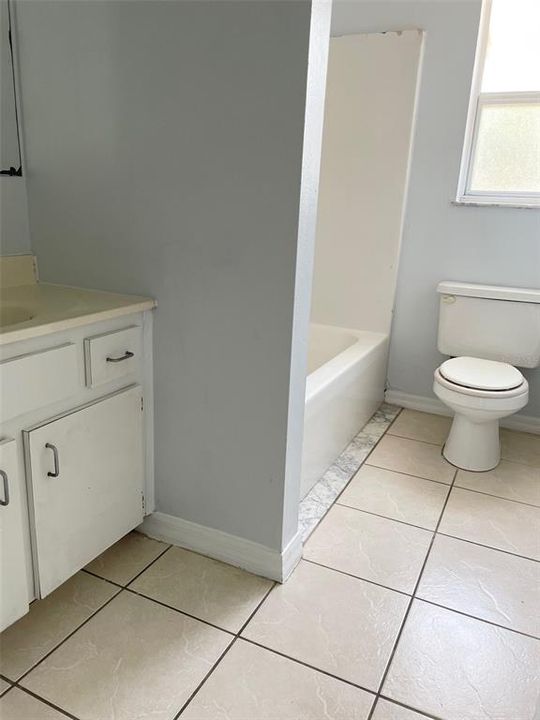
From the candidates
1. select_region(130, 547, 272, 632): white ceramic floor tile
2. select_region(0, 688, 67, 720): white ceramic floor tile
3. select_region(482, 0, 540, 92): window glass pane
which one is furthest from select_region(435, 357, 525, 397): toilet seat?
select_region(0, 688, 67, 720): white ceramic floor tile

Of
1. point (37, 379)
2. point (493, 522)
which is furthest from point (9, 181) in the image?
point (493, 522)

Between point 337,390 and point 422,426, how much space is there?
805 millimetres

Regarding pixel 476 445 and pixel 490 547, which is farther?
pixel 476 445

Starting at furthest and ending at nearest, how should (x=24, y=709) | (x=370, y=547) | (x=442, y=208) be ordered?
(x=442, y=208) < (x=370, y=547) < (x=24, y=709)

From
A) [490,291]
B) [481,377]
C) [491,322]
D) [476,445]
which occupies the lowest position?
[476,445]

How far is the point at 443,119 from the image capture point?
8.63ft

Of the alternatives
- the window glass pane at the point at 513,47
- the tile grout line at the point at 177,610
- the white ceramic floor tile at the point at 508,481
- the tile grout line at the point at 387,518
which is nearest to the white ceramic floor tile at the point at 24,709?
the tile grout line at the point at 177,610

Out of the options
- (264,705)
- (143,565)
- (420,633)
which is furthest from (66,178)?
(420,633)

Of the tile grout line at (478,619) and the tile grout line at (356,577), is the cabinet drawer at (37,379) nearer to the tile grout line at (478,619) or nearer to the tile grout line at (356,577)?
the tile grout line at (356,577)

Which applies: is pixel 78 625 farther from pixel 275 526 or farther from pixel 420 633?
pixel 420 633

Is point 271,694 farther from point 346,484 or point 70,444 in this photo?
point 346,484

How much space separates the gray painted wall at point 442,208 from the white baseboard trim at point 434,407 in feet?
0.21

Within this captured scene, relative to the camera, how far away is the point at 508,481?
7.56 ft

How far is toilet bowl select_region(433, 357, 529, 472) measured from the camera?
7.36 feet
